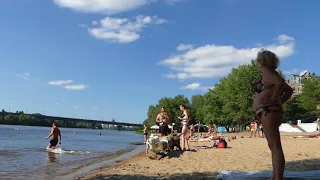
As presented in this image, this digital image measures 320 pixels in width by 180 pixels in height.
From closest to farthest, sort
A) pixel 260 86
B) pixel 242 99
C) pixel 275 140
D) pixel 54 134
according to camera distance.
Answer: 1. pixel 275 140
2. pixel 260 86
3. pixel 54 134
4. pixel 242 99

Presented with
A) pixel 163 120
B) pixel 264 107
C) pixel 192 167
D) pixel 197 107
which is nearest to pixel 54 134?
pixel 163 120

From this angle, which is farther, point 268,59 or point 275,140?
point 268,59

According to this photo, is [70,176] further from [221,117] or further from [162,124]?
[221,117]

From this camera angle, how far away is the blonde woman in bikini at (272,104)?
5254mm

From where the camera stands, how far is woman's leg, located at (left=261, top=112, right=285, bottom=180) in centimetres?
523

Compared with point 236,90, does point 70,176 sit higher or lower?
lower

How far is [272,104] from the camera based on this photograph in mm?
5332

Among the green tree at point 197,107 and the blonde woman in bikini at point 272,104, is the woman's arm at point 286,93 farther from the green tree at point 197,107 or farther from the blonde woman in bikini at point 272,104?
the green tree at point 197,107

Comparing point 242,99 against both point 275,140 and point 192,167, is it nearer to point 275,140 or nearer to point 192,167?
point 192,167

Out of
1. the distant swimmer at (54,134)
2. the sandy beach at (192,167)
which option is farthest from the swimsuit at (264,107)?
the distant swimmer at (54,134)

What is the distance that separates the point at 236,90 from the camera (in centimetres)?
6188

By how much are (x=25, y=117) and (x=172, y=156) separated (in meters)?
154

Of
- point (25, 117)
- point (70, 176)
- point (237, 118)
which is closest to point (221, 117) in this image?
point (237, 118)

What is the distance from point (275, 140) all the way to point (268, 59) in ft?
4.03
